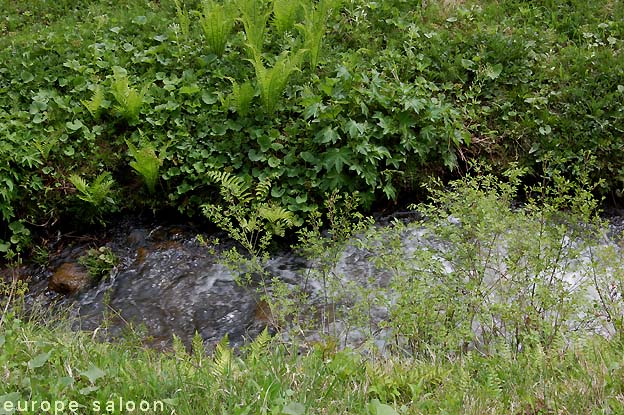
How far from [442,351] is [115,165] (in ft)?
14.2

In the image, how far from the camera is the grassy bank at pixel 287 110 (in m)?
6.55

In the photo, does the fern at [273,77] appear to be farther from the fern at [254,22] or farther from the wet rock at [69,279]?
the wet rock at [69,279]

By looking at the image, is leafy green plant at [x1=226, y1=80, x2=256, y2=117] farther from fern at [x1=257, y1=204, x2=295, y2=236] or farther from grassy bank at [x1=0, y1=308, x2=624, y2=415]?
grassy bank at [x1=0, y1=308, x2=624, y2=415]

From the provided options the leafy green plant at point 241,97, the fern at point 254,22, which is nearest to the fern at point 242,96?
the leafy green plant at point 241,97

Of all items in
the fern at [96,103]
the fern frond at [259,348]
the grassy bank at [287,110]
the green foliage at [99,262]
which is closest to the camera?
the fern frond at [259,348]

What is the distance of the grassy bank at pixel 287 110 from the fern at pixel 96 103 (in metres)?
0.01

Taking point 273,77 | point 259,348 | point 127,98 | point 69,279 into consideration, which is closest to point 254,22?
point 273,77

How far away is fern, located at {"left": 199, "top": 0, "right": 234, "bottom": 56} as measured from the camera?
7.25 meters

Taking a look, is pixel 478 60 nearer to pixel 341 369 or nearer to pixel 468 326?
pixel 468 326

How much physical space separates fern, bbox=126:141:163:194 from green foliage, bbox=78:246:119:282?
832 millimetres

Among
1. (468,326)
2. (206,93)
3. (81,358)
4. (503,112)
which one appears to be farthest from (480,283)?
(206,93)

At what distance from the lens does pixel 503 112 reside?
713 centimetres

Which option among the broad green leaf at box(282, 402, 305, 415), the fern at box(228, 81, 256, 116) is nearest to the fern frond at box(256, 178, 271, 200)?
the fern at box(228, 81, 256, 116)

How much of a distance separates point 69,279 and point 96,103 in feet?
6.19
